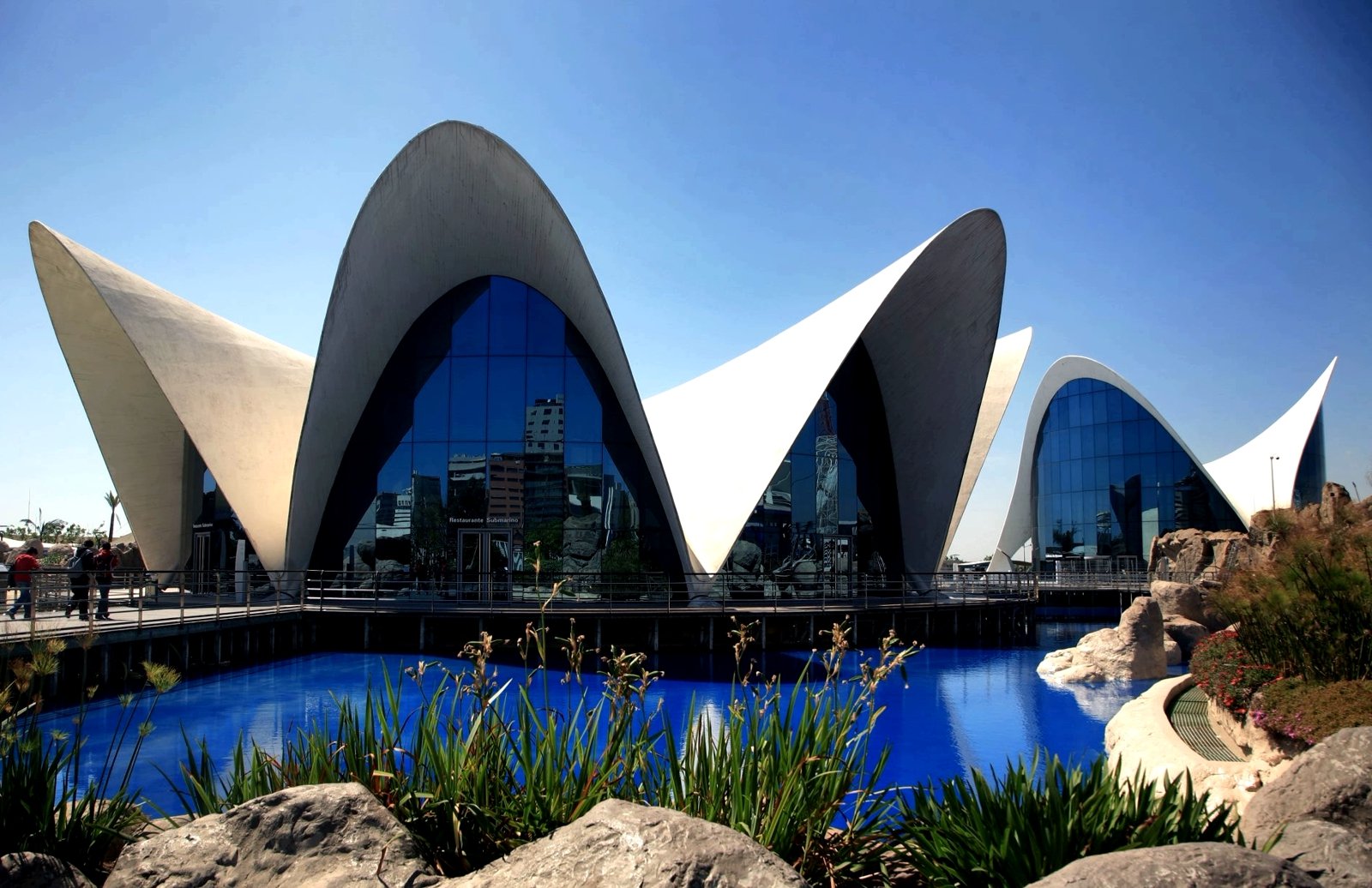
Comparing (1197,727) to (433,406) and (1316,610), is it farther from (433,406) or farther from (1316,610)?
(433,406)

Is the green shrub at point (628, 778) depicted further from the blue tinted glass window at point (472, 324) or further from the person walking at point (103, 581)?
the blue tinted glass window at point (472, 324)

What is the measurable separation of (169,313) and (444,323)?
644 centimetres

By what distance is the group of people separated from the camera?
15208 mm

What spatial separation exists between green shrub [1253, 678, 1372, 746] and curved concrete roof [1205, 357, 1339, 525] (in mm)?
38480

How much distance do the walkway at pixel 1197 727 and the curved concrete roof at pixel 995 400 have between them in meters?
15.9

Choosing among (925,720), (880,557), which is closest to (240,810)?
(925,720)

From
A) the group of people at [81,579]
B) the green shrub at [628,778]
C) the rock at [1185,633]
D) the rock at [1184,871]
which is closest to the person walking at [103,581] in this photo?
the group of people at [81,579]

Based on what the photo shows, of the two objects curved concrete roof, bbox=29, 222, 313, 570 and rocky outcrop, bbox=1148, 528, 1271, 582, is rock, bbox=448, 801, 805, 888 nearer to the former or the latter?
curved concrete roof, bbox=29, 222, 313, 570

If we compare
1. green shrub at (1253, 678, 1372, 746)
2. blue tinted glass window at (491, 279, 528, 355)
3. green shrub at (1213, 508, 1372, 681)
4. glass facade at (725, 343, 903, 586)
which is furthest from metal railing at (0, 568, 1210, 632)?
green shrub at (1253, 678, 1372, 746)

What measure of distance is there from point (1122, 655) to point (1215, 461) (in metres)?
36.7

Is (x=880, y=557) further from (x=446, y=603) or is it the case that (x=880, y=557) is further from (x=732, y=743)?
(x=732, y=743)

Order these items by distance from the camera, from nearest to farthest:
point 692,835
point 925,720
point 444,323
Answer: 1. point 692,835
2. point 925,720
3. point 444,323

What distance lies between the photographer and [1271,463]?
4453cm

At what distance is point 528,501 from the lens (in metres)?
22.6
